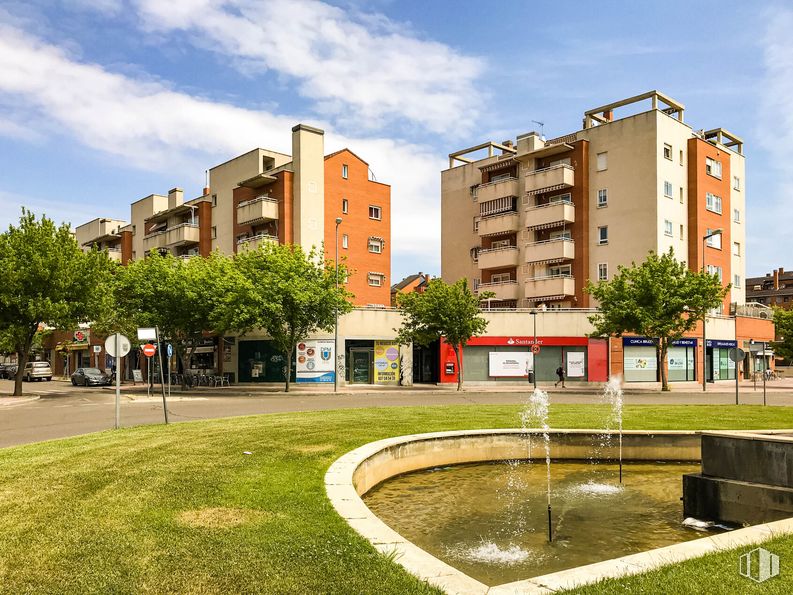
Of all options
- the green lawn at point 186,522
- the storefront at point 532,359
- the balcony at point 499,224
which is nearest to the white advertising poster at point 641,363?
the storefront at point 532,359

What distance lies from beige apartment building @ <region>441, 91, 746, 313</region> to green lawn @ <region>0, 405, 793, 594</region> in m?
39.8

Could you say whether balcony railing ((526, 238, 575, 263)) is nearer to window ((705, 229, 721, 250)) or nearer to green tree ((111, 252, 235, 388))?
window ((705, 229, 721, 250))

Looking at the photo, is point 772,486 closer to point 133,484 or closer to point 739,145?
point 133,484

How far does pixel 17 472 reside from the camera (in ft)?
31.7

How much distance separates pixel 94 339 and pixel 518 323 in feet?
148

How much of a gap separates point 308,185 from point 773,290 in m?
96.7

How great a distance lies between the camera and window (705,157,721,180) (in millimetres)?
51875

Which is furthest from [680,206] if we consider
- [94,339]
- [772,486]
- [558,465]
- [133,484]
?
[94,339]

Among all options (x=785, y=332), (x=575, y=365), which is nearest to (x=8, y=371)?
(x=575, y=365)

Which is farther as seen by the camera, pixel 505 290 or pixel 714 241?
pixel 505 290

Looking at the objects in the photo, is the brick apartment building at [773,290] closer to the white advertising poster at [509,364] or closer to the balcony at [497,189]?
the balcony at [497,189]

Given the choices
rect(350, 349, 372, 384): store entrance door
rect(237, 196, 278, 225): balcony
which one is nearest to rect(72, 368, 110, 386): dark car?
rect(237, 196, 278, 225): balcony

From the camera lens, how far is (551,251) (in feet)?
168

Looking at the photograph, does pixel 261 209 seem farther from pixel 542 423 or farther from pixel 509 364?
pixel 542 423
